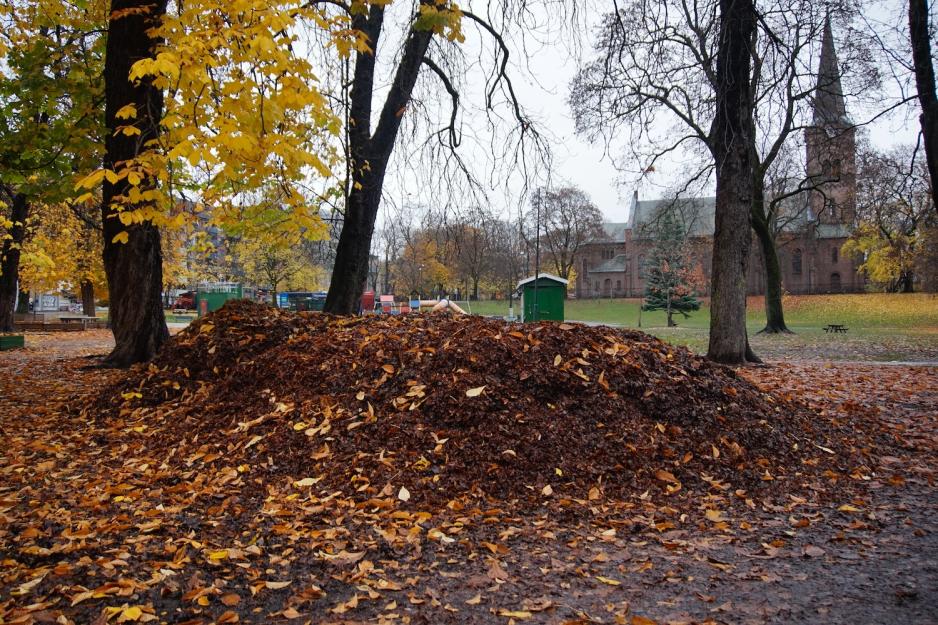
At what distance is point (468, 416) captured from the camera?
4609 mm

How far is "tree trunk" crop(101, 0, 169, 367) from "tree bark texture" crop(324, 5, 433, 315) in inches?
97.6

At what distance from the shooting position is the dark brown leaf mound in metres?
4.22

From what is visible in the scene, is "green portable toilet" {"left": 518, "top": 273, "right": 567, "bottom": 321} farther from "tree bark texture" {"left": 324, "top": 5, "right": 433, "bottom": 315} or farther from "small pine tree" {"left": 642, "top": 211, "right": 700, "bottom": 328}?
"small pine tree" {"left": 642, "top": 211, "right": 700, "bottom": 328}

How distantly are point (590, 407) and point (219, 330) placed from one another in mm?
4152

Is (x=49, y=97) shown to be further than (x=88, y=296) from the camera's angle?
No

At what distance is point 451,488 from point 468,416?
70 centimetres

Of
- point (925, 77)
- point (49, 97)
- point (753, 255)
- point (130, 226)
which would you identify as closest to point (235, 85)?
point (130, 226)

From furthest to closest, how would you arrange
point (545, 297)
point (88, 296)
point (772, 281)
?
point (88, 296) < point (545, 297) < point (772, 281)

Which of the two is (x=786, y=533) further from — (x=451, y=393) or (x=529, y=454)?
(x=451, y=393)

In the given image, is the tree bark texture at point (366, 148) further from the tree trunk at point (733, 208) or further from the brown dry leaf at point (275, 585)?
the brown dry leaf at point (275, 585)

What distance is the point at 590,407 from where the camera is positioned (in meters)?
4.80

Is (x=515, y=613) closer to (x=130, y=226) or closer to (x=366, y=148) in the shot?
(x=366, y=148)

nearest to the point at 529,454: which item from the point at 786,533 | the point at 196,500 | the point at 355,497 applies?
the point at 355,497

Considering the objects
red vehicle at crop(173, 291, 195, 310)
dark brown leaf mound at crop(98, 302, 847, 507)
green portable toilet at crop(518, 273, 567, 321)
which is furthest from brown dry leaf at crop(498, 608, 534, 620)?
red vehicle at crop(173, 291, 195, 310)
